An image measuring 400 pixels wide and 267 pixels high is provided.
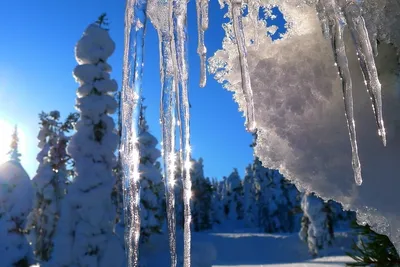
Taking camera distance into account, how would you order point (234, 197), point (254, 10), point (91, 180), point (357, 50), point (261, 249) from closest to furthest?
point (357, 50)
point (254, 10)
point (91, 180)
point (261, 249)
point (234, 197)

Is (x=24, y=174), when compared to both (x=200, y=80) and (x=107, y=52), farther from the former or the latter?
(x=200, y=80)

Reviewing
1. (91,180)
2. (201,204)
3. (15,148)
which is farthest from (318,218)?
(201,204)

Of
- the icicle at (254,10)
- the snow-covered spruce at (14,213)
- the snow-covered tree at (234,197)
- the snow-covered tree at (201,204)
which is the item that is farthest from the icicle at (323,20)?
the snow-covered tree at (234,197)

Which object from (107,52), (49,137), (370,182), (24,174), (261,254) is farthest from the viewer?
(261,254)

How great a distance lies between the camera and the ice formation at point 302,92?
5.45 feet

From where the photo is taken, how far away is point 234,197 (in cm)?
7338

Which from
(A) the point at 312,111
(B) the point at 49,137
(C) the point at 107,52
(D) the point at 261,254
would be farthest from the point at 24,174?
(A) the point at 312,111

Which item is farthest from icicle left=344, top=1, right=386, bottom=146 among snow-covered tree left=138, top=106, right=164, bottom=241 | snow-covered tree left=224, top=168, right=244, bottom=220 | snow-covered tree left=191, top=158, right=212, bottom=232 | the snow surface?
snow-covered tree left=224, top=168, right=244, bottom=220

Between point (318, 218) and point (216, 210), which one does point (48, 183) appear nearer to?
point (318, 218)

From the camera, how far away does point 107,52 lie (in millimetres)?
17281

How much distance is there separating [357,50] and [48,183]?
24.1m

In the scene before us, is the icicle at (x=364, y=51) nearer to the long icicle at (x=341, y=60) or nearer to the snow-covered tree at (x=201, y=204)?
the long icicle at (x=341, y=60)

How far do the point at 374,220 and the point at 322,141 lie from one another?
0.38m

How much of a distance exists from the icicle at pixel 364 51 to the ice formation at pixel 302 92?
0.30 feet
